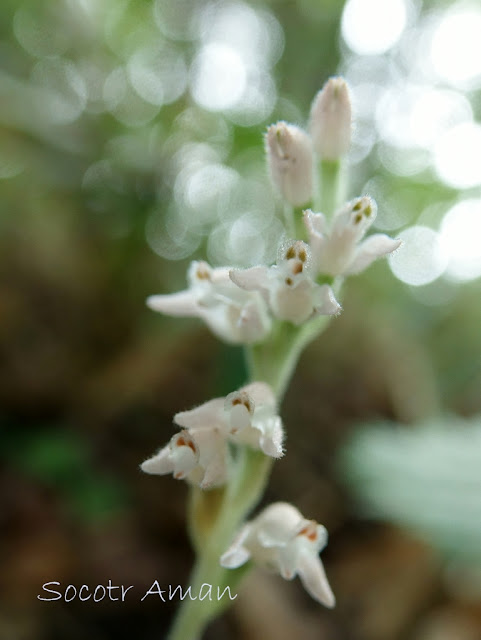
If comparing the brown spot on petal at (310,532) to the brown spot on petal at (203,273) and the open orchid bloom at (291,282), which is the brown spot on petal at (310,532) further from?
the brown spot on petal at (203,273)

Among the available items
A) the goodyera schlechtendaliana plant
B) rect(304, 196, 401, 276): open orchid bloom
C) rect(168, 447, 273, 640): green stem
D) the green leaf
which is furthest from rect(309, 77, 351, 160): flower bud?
the green leaf

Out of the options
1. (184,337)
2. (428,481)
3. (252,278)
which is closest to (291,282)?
(252,278)

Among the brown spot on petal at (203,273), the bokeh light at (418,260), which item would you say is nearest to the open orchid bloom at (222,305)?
the brown spot on petal at (203,273)

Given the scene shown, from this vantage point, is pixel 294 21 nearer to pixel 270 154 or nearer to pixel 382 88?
pixel 382 88

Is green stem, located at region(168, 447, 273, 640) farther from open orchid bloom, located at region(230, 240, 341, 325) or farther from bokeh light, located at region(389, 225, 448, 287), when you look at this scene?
bokeh light, located at region(389, 225, 448, 287)

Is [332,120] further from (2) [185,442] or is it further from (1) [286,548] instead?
(1) [286,548]

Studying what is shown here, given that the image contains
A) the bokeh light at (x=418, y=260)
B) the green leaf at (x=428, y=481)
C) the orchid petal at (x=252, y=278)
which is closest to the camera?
the orchid petal at (x=252, y=278)

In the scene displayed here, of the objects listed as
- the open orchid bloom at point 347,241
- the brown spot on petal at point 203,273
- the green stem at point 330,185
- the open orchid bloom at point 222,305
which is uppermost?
the green stem at point 330,185

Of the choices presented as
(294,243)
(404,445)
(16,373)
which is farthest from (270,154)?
(16,373)
